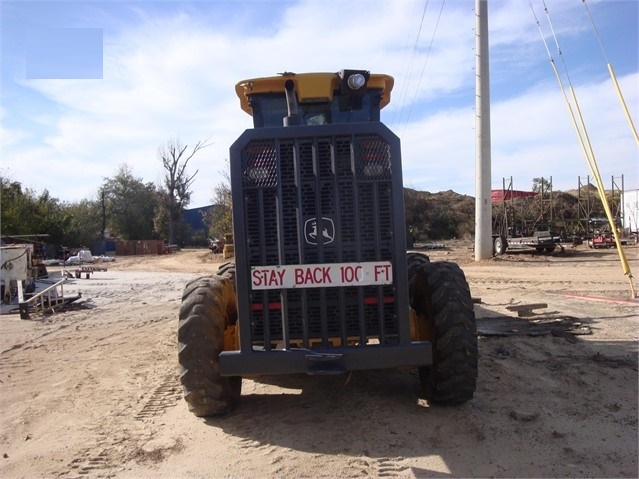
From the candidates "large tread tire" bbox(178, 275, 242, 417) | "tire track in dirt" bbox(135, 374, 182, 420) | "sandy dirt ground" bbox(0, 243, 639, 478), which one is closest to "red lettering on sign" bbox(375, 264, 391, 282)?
"sandy dirt ground" bbox(0, 243, 639, 478)

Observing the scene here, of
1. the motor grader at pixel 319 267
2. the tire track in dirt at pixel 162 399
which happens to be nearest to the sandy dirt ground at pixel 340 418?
the tire track in dirt at pixel 162 399

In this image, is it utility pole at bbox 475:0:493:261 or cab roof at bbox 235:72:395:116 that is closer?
cab roof at bbox 235:72:395:116

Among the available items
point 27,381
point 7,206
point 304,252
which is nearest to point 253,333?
point 304,252

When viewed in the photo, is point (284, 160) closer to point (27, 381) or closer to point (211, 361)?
point (211, 361)

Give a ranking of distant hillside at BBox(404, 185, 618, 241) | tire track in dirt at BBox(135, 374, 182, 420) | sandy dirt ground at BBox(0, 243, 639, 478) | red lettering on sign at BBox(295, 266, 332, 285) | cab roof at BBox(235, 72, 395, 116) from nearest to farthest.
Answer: sandy dirt ground at BBox(0, 243, 639, 478) < red lettering on sign at BBox(295, 266, 332, 285) < tire track in dirt at BBox(135, 374, 182, 420) < cab roof at BBox(235, 72, 395, 116) < distant hillside at BBox(404, 185, 618, 241)

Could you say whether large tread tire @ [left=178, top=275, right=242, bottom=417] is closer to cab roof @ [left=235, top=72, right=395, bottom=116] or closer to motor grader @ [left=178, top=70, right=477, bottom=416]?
motor grader @ [left=178, top=70, right=477, bottom=416]

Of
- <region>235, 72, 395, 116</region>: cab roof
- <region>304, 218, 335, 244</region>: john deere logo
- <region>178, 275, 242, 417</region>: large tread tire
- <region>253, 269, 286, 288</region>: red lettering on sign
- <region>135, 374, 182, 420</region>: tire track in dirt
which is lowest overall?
<region>135, 374, 182, 420</region>: tire track in dirt

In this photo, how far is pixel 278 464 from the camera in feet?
12.5

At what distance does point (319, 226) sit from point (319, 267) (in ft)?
1.12

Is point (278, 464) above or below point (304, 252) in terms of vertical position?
below

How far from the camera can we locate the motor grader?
4.28 metres

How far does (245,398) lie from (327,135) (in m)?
2.85

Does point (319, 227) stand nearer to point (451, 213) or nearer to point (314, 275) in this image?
point (314, 275)

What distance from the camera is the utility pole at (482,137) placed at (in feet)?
74.6
